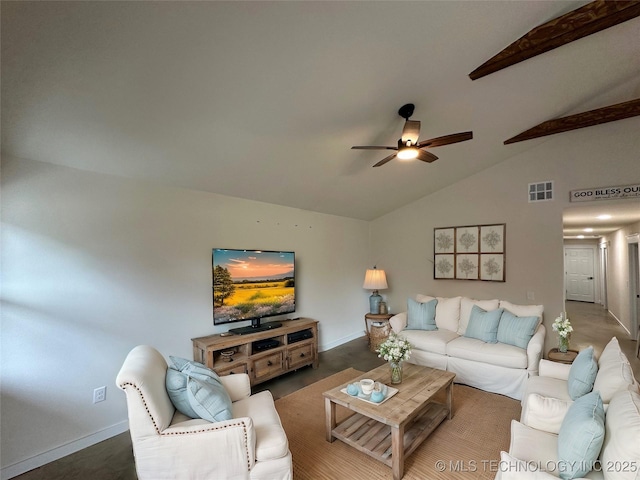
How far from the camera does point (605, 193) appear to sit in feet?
12.3

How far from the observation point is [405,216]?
5.52m

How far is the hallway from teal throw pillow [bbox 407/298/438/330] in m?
1.61

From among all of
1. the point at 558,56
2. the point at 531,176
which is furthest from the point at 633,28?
the point at 531,176

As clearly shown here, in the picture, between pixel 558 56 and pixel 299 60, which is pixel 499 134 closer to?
pixel 558 56

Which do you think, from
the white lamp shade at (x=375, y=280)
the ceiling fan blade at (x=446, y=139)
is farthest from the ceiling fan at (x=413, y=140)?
the white lamp shade at (x=375, y=280)

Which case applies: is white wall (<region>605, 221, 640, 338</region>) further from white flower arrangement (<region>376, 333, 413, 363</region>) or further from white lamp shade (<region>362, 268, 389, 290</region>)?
white flower arrangement (<region>376, 333, 413, 363</region>)

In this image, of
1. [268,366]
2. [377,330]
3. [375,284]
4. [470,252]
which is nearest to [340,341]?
[377,330]

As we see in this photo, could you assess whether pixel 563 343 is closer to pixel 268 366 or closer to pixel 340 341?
pixel 340 341

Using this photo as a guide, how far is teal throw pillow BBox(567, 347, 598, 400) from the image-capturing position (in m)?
2.01

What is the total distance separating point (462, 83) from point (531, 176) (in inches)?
96.2

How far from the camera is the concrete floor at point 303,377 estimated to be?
7.07ft

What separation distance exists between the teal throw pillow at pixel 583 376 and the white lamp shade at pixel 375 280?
3196 mm

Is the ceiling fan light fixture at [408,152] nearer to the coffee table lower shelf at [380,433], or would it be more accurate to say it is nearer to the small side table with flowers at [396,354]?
the small side table with flowers at [396,354]

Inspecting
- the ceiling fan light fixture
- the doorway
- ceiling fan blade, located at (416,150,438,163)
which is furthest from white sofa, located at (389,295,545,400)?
the doorway
